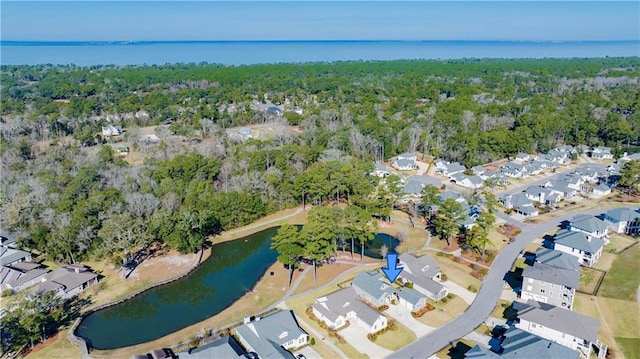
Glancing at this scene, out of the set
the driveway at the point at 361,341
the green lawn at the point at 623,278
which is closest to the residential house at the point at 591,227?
the green lawn at the point at 623,278

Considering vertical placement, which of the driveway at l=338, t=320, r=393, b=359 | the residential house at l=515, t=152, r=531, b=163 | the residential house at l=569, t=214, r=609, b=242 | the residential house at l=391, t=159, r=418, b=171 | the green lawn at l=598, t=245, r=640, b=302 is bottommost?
the driveway at l=338, t=320, r=393, b=359

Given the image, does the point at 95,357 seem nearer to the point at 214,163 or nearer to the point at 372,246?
the point at 372,246

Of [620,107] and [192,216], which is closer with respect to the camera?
[192,216]

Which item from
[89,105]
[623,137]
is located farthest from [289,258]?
[89,105]

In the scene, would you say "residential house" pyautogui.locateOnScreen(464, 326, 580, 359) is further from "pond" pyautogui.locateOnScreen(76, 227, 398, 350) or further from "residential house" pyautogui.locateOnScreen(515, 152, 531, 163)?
"residential house" pyautogui.locateOnScreen(515, 152, 531, 163)

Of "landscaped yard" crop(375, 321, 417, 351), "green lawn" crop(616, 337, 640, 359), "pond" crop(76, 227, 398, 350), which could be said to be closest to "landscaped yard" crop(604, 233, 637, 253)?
"green lawn" crop(616, 337, 640, 359)

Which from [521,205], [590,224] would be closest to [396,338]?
[590,224]

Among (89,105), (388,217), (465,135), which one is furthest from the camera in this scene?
(89,105)
